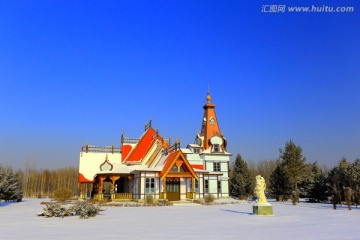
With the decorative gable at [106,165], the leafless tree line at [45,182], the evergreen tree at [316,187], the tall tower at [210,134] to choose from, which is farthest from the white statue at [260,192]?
the leafless tree line at [45,182]

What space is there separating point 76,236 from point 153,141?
92.6 ft

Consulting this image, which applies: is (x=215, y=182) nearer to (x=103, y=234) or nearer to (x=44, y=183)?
(x=103, y=234)

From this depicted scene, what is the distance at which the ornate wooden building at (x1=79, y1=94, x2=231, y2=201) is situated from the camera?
32.0 meters

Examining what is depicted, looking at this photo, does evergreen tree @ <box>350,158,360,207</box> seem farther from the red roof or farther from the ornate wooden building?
the red roof

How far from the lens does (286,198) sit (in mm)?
37469

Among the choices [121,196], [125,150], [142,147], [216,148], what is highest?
[216,148]

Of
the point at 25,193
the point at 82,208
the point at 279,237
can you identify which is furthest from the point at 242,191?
the point at 25,193

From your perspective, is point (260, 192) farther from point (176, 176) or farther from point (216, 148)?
point (216, 148)

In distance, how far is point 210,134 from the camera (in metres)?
46.2

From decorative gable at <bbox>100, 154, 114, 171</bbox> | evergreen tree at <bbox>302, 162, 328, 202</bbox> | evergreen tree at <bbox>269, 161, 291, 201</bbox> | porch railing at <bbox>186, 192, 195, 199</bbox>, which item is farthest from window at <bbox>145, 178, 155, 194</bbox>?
evergreen tree at <bbox>302, 162, 328, 202</bbox>

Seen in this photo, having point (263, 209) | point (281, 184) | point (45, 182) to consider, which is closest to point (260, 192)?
point (263, 209)

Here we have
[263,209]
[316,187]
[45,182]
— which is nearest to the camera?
[263,209]

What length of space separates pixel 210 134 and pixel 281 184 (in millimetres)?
13026

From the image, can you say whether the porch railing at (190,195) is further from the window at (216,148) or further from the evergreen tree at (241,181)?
the evergreen tree at (241,181)
